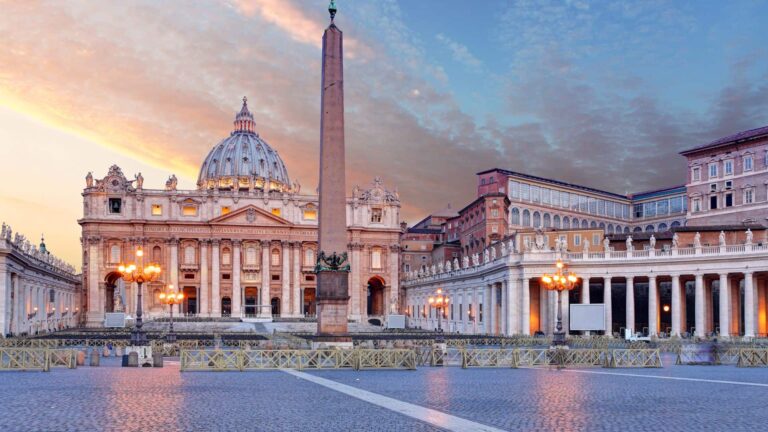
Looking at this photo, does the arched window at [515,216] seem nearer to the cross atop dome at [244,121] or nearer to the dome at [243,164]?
the dome at [243,164]

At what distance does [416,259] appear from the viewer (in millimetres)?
136375

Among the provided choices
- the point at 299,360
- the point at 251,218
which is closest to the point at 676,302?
the point at 299,360

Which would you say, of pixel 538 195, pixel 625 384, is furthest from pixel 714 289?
pixel 625 384

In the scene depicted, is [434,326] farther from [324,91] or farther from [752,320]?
[324,91]

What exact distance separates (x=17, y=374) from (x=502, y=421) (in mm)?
18174

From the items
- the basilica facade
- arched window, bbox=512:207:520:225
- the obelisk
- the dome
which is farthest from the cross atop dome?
the obelisk

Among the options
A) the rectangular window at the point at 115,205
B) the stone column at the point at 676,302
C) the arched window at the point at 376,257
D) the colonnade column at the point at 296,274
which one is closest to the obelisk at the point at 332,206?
the stone column at the point at 676,302

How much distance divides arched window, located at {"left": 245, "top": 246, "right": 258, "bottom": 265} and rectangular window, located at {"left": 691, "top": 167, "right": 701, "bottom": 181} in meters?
60.3

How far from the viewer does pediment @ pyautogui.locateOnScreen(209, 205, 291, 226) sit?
116m

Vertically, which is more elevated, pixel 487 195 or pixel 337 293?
pixel 487 195

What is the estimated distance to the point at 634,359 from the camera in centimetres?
3228

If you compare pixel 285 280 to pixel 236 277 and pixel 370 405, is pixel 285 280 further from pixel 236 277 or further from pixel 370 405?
pixel 370 405

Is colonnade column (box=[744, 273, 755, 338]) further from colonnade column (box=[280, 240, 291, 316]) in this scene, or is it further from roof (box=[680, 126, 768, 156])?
colonnade column (box=[280, 240, 291, 316])

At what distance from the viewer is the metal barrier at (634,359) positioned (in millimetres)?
32094
